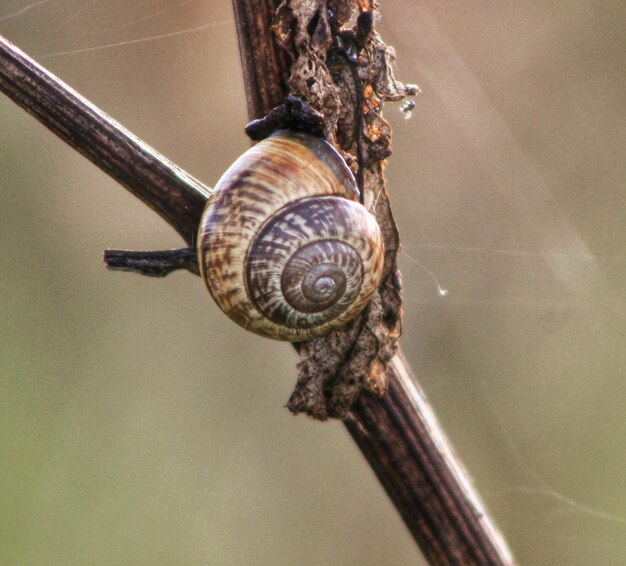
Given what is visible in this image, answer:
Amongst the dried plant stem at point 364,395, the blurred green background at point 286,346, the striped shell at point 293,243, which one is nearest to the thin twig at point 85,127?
the dried plant stem at point 364,395

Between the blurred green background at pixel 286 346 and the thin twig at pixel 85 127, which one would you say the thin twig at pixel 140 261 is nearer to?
the thin twig at pixel 85 127

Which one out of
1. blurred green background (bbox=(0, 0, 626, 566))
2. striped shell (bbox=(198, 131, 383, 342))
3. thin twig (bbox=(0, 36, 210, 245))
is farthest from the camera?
blurred green background (bbox=(0, 0, 626, 566))

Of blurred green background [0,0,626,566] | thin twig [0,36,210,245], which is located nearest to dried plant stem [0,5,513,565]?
thin twig [0,36,210,245]

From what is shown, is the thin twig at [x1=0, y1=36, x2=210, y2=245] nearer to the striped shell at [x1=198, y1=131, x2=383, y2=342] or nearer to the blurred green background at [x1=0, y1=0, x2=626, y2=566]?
the striped shell at [x1=198, y1=131, x2=383, y2=342]

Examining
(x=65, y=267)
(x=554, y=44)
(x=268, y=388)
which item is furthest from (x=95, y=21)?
(x=554, y=44)

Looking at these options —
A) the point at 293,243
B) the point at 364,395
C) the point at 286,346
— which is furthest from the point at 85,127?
the point at 286,346

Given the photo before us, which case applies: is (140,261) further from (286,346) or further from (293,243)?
(286,346)
